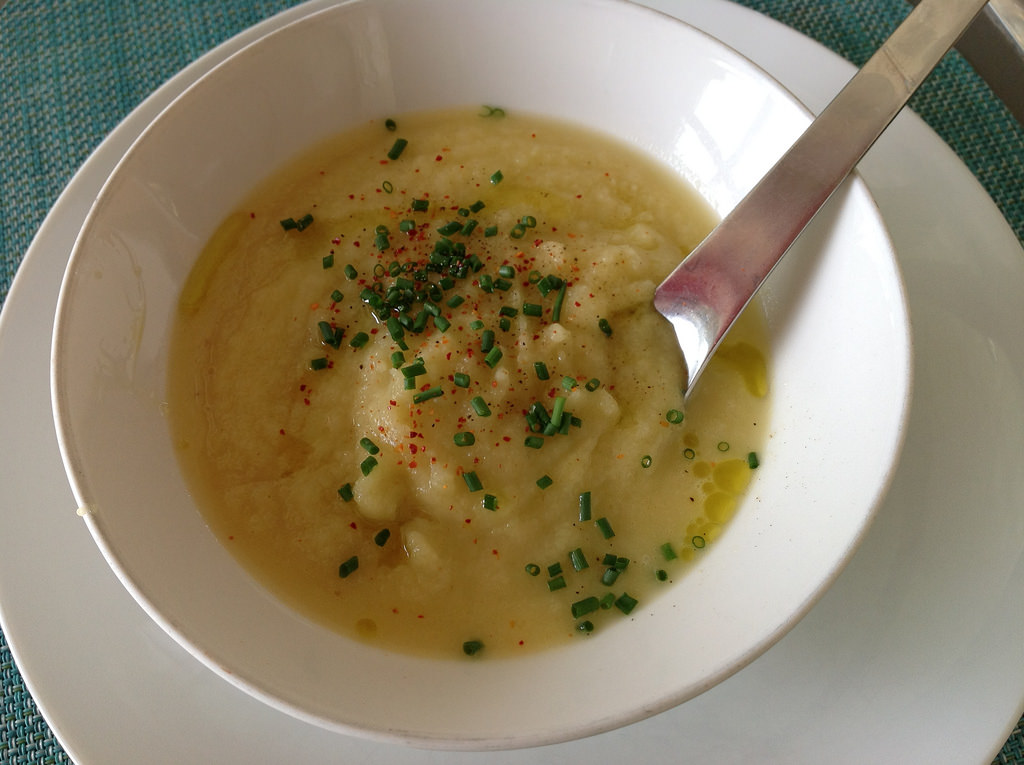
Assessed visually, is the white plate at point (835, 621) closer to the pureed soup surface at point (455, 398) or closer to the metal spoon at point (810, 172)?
the pureed soup surface at point (455, 398)

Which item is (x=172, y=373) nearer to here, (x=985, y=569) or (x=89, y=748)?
(x=89, y=748)

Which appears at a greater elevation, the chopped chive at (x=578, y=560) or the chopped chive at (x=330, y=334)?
the chopped chive at (x=330, y=334)

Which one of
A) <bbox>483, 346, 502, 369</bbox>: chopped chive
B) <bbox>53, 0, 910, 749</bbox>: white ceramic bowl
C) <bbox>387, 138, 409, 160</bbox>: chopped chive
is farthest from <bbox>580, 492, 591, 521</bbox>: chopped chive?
<bbox>387, 138, 409, 160</bbox>: chopped chive

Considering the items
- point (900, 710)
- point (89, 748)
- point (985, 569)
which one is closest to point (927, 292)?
point (985, 569)

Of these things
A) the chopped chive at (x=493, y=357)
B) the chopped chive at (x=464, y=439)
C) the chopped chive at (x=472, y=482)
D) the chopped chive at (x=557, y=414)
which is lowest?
the chopped chive at (x=472, y=482)

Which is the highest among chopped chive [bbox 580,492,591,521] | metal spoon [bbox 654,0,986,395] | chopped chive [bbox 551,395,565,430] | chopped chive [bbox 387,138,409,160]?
metal spoon [bbox 654,0,986,395]

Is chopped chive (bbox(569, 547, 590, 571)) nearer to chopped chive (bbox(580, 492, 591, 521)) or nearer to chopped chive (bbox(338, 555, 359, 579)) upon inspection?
chopped chive (bbox(580, 492, 591, 521))

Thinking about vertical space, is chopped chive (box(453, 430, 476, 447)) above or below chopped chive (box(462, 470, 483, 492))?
above

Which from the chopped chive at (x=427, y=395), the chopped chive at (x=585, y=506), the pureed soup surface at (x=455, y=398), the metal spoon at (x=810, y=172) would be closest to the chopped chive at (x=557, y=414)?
the pureed soup surface at (x=455, y=398)
